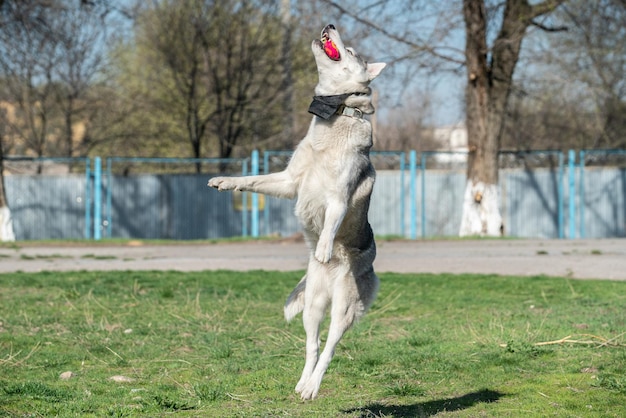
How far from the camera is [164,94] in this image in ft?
105

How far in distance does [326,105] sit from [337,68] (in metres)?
0.27

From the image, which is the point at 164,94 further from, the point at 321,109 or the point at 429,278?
the point at 321,109

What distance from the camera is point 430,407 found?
595 centimetres

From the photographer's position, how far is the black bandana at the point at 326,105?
521 cm

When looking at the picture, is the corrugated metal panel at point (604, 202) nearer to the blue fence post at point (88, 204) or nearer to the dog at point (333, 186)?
the blue fence post at point (88, 204)

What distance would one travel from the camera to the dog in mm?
5199

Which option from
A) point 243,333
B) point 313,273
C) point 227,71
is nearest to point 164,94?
point 227,71

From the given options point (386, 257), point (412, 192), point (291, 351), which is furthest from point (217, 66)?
point (291, 351)

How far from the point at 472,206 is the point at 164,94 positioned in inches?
543

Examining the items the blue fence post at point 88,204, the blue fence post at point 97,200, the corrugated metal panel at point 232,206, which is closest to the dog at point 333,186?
the blue fence post at point 97,200

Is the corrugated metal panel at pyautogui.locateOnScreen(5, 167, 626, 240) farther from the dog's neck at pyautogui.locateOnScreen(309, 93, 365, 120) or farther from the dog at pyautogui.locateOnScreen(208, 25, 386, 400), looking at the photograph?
the dog's neck at pyautogui.locateOnScreen(309, 93, 365, 120)

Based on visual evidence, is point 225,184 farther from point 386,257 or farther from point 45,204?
point 45,204

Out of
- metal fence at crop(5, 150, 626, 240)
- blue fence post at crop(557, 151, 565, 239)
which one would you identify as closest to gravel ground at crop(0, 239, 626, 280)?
blue fence post at crop(557, 151, 565, 239)

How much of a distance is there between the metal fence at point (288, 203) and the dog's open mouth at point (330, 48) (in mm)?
21128
